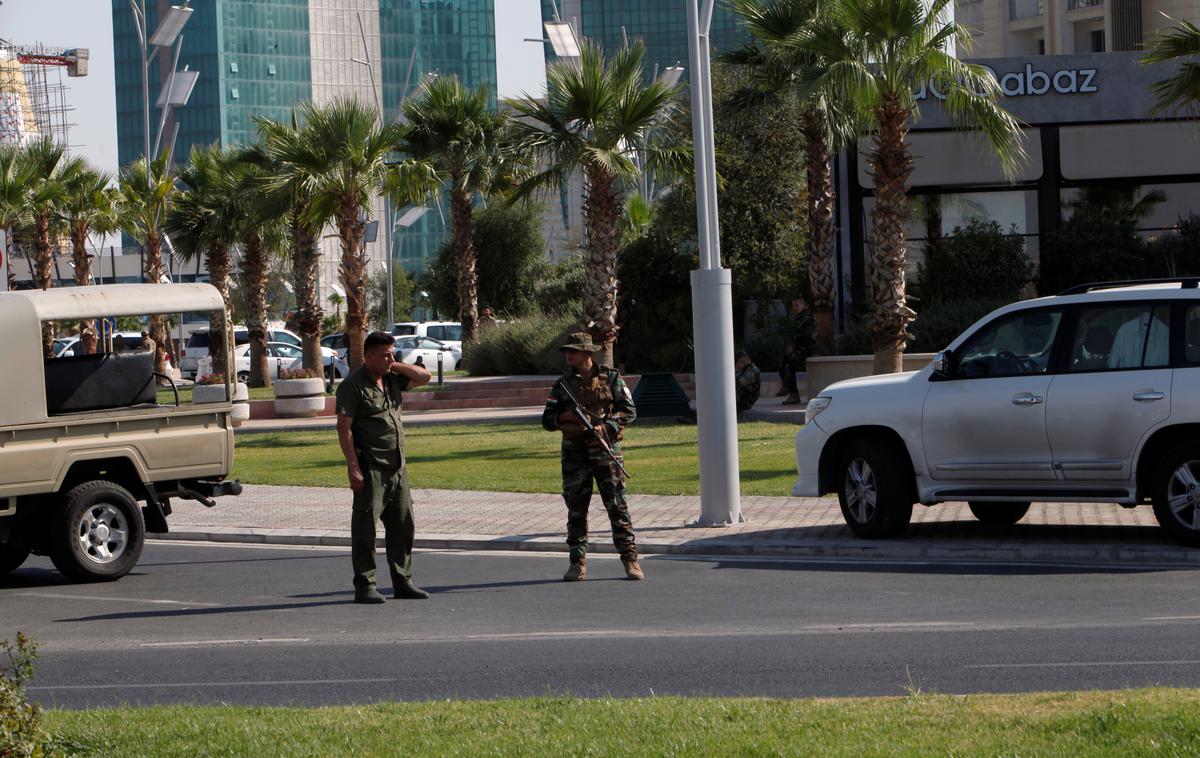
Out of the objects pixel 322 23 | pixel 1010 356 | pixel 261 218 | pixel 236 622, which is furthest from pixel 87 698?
pixel 322 23

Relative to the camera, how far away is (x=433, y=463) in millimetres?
21406

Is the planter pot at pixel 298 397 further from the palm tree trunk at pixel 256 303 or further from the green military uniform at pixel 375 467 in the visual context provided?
the green military uniform at pixel 375 467

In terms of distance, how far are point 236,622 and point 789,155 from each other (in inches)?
1073

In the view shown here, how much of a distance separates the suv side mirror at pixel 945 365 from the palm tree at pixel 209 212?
1204 inches

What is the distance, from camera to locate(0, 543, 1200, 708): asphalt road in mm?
7762

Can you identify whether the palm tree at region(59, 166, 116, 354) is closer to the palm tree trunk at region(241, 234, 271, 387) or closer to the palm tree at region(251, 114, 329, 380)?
the palm tree trunk at region(241, 234, 271, 387)

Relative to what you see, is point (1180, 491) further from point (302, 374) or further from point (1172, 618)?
point (302, 374)

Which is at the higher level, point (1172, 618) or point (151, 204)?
point (151, 204)

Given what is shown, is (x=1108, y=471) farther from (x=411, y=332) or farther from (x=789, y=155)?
(x=411, y=332)

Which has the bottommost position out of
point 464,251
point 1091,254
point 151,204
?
point 1091,254

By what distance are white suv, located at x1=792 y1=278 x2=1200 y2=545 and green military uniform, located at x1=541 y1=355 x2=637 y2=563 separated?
7.98 feet

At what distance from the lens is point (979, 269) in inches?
1252

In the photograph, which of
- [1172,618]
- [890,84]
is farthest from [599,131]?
[1172,618]

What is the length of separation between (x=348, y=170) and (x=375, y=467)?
19515 mm
